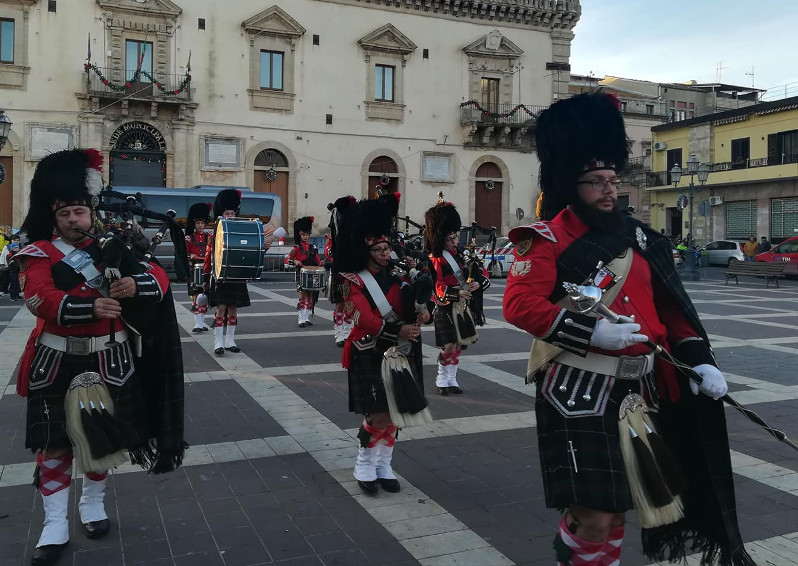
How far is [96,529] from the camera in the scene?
4125 millimetres

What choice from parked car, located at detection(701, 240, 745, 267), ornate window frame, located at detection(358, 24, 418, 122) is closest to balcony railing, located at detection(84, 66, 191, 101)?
ornate window frame, located at detection(358, 24, 418, 122)

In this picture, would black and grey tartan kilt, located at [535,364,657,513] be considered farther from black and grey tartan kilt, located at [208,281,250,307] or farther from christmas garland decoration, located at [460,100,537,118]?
christmas garland decoration, located at [460,100,537,118]

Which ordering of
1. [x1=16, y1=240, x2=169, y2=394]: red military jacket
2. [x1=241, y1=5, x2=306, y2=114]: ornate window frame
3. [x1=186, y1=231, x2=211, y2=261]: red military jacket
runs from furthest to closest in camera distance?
[x1=241, y1=5, x2=306, y2=114]: ornate window frame < [x1=186, y1=231, x2=211, y2=261]: red military jacket < [x1=16, y1=240, x2=169, y2=394]: red military jacket

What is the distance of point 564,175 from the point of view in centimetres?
325

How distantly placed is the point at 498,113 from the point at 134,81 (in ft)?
55.6

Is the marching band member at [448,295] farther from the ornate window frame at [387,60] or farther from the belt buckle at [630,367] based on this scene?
the ornate window frame at [387,60]

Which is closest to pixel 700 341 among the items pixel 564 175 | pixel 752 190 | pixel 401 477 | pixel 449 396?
pixel 564 175

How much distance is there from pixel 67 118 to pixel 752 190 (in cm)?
3361

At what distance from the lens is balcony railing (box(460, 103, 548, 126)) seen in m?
35.9

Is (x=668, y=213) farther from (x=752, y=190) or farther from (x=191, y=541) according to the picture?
(x=191, y=541)

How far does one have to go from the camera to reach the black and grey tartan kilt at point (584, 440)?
9.46 ft

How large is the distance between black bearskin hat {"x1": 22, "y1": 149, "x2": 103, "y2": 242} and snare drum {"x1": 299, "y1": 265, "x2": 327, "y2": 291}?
351 inches

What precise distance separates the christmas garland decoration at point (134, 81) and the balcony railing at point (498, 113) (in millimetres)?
13143

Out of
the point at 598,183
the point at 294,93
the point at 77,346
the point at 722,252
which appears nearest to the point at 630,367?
the point at 598,183
